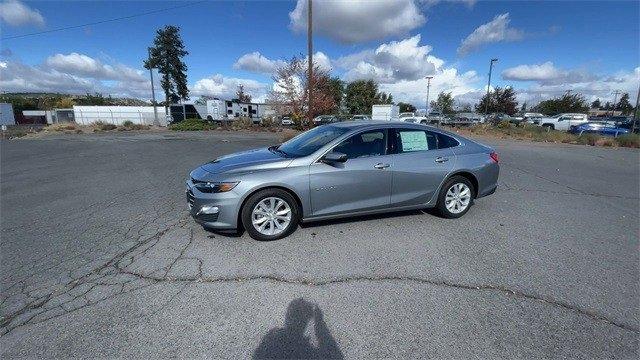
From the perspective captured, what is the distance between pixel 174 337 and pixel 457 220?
13.3 ft

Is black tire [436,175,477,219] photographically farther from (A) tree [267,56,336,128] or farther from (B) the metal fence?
(B) the metal fence

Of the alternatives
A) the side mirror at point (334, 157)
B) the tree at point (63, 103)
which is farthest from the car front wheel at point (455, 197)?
the tree at point (63, 103)

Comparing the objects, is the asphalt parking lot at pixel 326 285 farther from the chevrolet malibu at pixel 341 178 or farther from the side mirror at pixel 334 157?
the side mirror at pixel 334 157

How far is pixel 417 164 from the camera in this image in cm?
447

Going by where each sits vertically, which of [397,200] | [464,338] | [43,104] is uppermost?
[43,104]

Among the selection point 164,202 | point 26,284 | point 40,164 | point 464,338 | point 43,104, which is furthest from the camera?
point 43,104

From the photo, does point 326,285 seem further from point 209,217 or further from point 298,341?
point 209,217

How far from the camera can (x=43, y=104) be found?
227 ft

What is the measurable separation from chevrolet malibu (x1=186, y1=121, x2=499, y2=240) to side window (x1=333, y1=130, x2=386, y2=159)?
0.05ft

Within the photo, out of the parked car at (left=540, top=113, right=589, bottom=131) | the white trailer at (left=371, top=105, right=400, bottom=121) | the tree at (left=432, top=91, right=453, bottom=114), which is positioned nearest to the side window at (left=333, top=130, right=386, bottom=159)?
the white trailer at (left=371, top=105, right=400, bottom=121)

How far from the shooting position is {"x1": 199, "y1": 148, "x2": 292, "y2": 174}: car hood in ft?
12.7

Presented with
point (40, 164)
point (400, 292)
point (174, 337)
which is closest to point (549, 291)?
point (400, 292)

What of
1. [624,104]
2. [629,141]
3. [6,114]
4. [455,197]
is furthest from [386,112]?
[624,104]

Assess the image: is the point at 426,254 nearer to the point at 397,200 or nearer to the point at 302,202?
the point at 397,200
